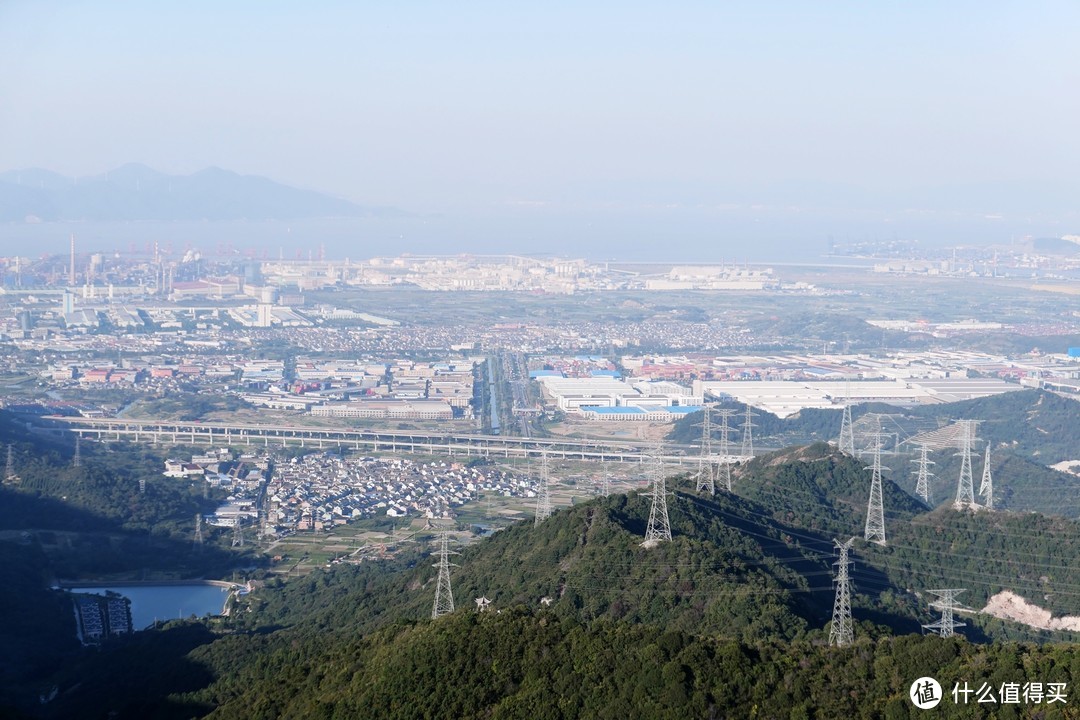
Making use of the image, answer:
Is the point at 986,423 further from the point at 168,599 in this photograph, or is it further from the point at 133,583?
the point at 133,583

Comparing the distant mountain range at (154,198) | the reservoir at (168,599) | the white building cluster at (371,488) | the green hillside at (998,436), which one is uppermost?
the distant mountain range at (154,198)

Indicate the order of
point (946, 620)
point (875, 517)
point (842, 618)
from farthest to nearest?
point (875, 517)
point (946, 620)
point (842, 618)

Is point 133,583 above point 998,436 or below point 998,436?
below

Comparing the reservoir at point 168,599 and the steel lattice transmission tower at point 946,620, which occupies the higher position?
the steel lattice transmission tower at point 946,620

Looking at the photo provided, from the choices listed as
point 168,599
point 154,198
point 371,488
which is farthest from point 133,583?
point 154,198

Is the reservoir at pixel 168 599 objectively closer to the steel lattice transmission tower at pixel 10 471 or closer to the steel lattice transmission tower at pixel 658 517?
the steel lattice transmission tower at pixel 10 471

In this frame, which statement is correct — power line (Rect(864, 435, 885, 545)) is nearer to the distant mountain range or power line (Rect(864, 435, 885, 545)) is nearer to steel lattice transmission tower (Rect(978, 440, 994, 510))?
steel lattice transmission tower (Rect(978, 440, 994, 510))

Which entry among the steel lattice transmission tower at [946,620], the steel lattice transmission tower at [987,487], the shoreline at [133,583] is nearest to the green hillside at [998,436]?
the steel lattice transmission tower at [987,487]
